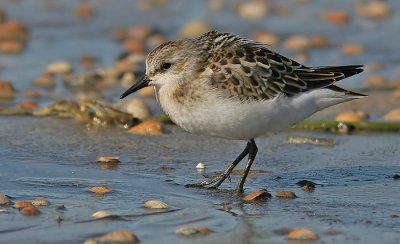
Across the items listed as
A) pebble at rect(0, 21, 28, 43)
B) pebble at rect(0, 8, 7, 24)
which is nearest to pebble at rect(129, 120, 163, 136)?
pebble at rect(0, 21, 28, 43)

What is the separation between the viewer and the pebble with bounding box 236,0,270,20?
13.0m

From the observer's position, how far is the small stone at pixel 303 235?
499 cm

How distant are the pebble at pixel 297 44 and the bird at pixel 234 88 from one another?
14.8ft

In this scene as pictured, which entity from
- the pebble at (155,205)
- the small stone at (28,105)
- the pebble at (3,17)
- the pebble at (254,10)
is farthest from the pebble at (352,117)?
the pebble at (3,17)

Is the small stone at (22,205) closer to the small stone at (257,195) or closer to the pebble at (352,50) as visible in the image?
the small stone at (257,195)

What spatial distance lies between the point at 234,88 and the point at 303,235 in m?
1.58

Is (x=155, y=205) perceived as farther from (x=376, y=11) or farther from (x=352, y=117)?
(x=376, y=11)

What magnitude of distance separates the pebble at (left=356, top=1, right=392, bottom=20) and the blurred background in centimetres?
1

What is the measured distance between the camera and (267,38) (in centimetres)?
1162

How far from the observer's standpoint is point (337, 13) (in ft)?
41.2

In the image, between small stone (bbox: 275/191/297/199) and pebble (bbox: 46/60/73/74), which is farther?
pebble (bbox: 46/60/73/74)

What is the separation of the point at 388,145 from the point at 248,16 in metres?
5.76

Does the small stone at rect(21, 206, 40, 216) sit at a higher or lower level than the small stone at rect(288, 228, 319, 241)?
higher

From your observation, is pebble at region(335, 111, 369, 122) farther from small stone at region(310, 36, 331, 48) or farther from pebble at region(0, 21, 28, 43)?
pebble at region(0, 21, 28, 43)
